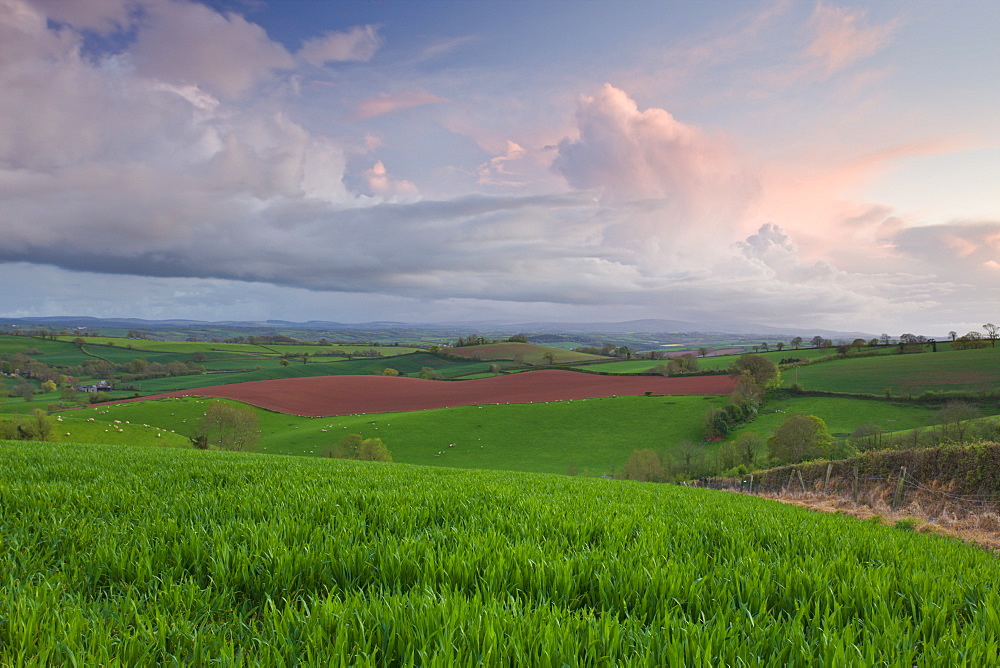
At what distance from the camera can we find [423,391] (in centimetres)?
8775

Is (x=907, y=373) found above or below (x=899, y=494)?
above

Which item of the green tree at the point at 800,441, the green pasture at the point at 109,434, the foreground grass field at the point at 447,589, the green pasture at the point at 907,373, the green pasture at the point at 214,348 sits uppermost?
the foreground grass field at the point at 447,589

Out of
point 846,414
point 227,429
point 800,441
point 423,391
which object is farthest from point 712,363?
point 227,429

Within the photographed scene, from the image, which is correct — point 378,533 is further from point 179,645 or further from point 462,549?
point 179,645

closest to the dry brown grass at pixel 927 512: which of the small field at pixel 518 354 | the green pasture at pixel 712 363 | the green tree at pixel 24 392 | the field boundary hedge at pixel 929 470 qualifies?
the field boundary hedge at pixel 929 470

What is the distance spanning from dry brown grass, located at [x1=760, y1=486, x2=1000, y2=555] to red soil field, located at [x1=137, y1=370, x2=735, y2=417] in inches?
2430

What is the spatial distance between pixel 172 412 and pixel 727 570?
8507cm

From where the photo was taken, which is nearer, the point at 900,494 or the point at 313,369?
the point at 900,494

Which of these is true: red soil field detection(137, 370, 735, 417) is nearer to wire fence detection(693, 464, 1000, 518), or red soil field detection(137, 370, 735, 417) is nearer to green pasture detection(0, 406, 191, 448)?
green pasture detection(0, 406, 191, 448)

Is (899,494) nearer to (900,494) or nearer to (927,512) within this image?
(900,494)

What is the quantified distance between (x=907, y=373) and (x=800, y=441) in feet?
139

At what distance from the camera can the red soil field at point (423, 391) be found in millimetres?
78938

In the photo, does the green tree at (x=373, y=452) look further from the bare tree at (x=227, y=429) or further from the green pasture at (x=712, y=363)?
the green pasture at (x=712, y=363)

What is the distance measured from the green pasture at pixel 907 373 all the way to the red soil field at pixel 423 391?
14418mm
